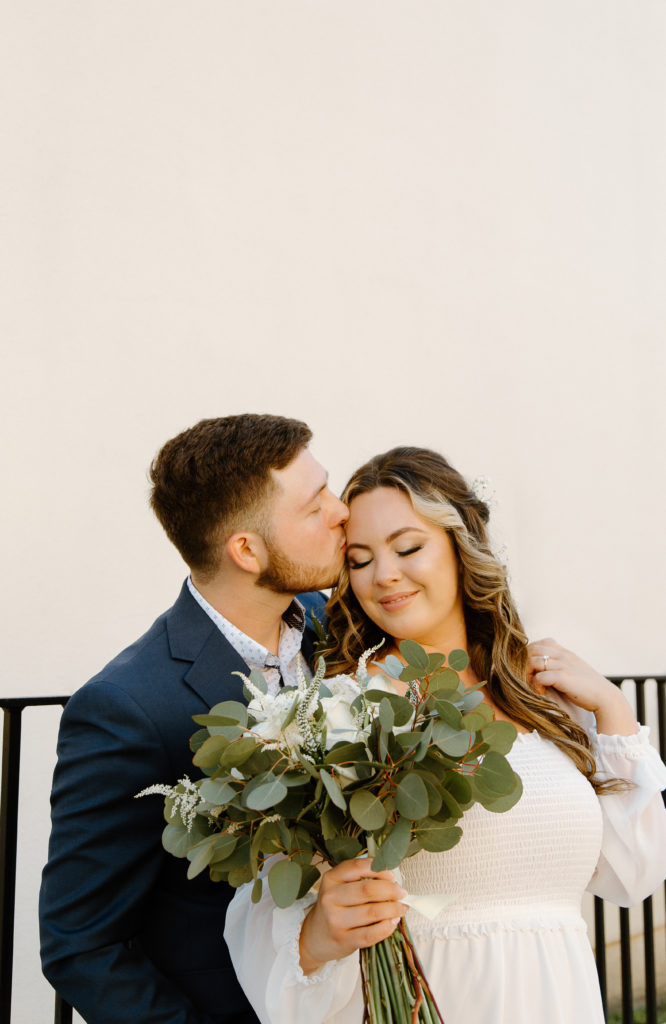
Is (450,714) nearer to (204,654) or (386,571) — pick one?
(386,571)

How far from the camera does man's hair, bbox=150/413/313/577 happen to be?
213cm

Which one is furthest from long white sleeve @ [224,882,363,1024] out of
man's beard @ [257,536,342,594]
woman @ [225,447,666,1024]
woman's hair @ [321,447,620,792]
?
man's beard @ [257,536,342,594]

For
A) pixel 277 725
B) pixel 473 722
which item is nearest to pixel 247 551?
pixel 277 725

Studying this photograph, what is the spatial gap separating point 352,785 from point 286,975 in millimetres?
392

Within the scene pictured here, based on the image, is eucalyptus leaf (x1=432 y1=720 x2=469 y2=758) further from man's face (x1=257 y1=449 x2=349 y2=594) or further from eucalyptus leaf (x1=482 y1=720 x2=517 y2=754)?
man's face (x1=257 y1=449 x2=349 y2=594)

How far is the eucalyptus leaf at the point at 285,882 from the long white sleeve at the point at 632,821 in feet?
2.93

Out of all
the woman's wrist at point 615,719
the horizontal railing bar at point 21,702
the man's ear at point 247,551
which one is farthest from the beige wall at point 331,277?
the woman's wrist at point 615,719

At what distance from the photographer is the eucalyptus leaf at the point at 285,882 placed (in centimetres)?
135

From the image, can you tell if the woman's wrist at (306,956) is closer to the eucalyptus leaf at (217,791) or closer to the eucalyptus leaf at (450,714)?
the eucalyptus leaf at (217,791)

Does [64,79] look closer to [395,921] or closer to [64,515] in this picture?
[64,515]

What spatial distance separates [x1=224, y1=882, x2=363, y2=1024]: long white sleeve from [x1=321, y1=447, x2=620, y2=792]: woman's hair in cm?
59

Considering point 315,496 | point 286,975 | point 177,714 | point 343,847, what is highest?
point 315,496

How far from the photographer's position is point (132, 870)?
6.02 feet

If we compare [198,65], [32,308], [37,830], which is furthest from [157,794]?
[198,65]
